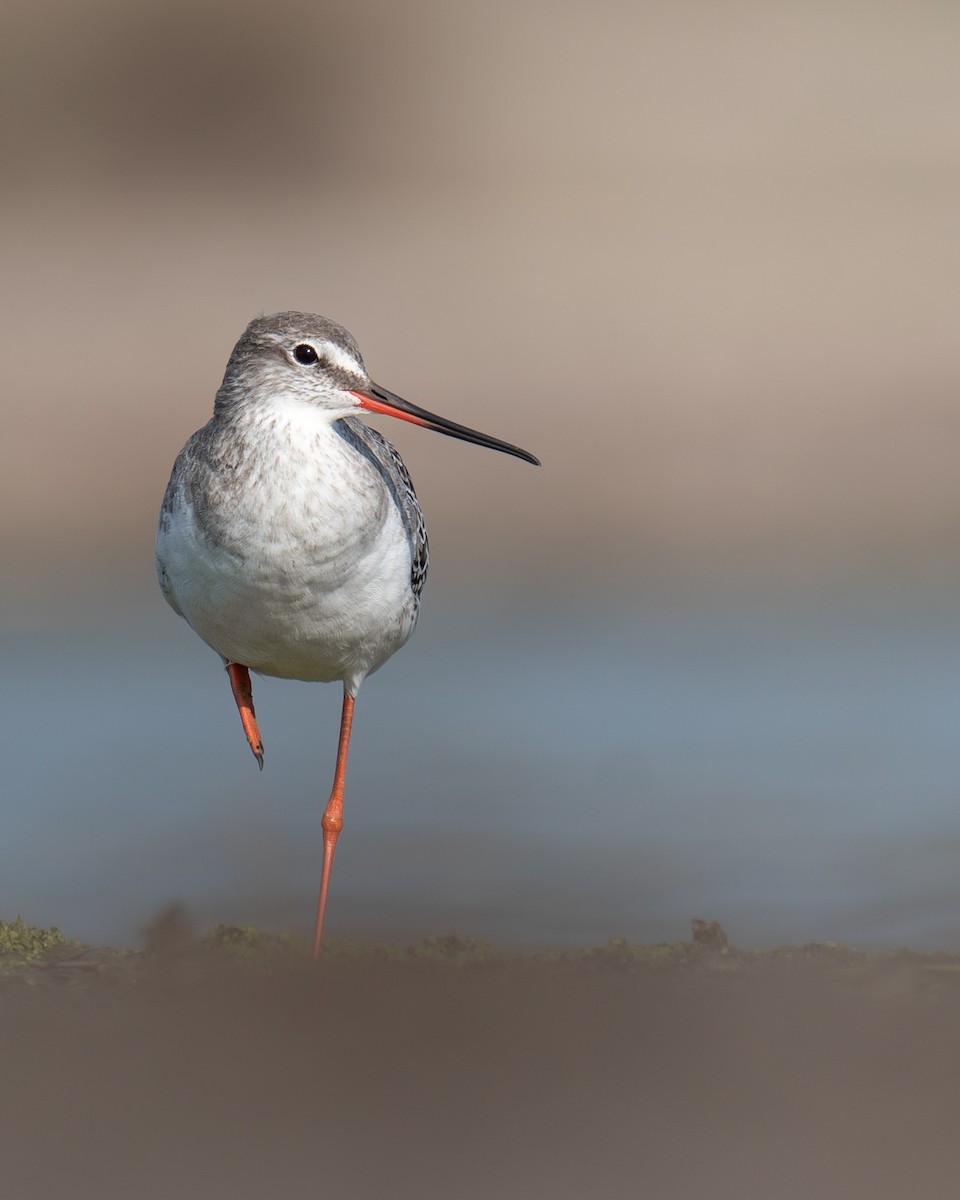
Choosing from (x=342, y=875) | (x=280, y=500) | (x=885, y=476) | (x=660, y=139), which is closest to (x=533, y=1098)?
(x=280, y=500)

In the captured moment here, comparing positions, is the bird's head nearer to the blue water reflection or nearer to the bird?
the bird

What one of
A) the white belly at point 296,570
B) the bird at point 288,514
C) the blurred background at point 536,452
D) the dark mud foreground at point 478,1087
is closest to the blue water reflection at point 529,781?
the blurred background at point 536,452

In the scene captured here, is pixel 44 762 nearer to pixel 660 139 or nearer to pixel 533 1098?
pixel 533 1098

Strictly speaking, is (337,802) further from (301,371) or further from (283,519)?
(301,371)

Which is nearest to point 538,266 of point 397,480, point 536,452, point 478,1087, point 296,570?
point 536,452

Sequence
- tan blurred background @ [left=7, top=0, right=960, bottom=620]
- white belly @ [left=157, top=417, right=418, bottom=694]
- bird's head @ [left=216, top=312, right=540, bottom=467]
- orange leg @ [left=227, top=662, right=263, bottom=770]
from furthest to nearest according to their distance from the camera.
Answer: tan blurred background @ [left=7, top=0, right=960, bottom=620] < orange leg @ [left=227, top=662, right=263, bottom=770] < bird's head @ [left=216, top=312, right=540, bottom=467] < white belly @ [left=157, top=417, right=418, bottom=694]

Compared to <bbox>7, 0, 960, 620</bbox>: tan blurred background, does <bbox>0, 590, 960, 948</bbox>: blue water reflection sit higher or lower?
lower

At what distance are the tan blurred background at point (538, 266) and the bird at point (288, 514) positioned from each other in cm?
765

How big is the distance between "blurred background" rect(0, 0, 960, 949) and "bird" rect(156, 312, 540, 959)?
6.26ft

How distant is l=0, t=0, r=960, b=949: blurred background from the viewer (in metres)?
10.1

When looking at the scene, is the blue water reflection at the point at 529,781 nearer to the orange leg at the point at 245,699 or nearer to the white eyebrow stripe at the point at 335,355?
the orange leg at the point at 245,699

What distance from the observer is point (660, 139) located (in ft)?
72.9

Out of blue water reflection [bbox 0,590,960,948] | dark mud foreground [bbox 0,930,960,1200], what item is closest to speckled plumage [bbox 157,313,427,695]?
dark mud foreground [bbox 0,930,960,1200]

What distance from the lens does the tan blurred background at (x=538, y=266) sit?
16.5 m
